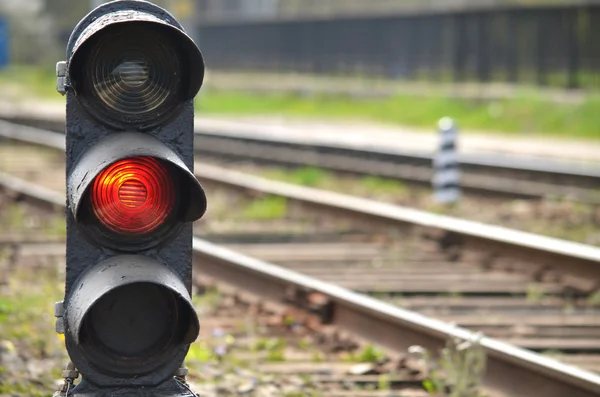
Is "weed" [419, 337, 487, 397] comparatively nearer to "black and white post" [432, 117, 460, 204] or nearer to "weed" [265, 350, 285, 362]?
"weed" [265, 350, 285, 362]

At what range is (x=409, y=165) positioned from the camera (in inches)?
693

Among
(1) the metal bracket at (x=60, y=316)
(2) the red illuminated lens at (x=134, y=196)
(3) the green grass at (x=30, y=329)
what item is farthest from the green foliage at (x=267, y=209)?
(2) the red illuminated lens at (x=134, y=196)

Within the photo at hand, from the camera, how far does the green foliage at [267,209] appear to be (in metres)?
12.2

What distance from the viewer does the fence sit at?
2645 cm

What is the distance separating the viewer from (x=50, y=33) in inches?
2189

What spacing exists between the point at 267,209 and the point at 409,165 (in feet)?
18.0

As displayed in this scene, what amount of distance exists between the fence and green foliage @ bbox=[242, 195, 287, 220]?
14163 millimetres

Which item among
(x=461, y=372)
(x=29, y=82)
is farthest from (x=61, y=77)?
(x=29, y=82)

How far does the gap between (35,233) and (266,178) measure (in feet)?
18.9

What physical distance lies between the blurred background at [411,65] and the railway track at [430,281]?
13.4 m

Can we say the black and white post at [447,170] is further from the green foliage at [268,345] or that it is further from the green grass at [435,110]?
the green grass at [435,110]

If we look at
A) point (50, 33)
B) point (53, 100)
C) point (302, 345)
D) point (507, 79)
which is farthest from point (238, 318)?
point (50, 33)

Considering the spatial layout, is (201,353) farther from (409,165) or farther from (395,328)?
(409,165)

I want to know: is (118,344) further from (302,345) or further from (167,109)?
(302,345)
